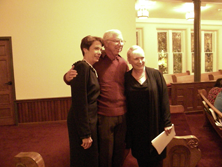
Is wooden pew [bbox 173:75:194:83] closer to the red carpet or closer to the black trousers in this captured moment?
the red carpet

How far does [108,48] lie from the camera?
164cm

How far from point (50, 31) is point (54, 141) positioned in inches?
93.3

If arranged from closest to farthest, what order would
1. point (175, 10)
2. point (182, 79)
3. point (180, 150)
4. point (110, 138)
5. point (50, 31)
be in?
point (110, 138), point (180, 150), point (50, 31), point (182, 79), point (175, 10)

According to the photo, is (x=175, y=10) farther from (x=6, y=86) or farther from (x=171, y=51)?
(x=6, y=86)

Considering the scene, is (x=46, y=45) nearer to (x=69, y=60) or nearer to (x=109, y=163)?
(x=69, y=60)

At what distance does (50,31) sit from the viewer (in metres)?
4.13

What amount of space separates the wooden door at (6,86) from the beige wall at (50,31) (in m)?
0.15

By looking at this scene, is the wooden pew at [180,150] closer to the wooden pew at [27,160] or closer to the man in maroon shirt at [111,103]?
the man in maroon shirt at [111,103]

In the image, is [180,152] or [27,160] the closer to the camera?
[27,160]

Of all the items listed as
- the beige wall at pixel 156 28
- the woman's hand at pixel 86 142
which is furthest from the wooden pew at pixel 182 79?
the woman's hand at pixel 86 142

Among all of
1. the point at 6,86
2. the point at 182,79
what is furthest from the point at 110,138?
the point at 182,79

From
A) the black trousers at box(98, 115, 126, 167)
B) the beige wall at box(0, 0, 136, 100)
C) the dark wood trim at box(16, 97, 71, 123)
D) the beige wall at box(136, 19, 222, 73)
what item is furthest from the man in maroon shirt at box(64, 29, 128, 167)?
the beige wall at box(136, 19, 222, 73)

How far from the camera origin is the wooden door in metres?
4.16

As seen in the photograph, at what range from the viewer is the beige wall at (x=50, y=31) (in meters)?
4.07
